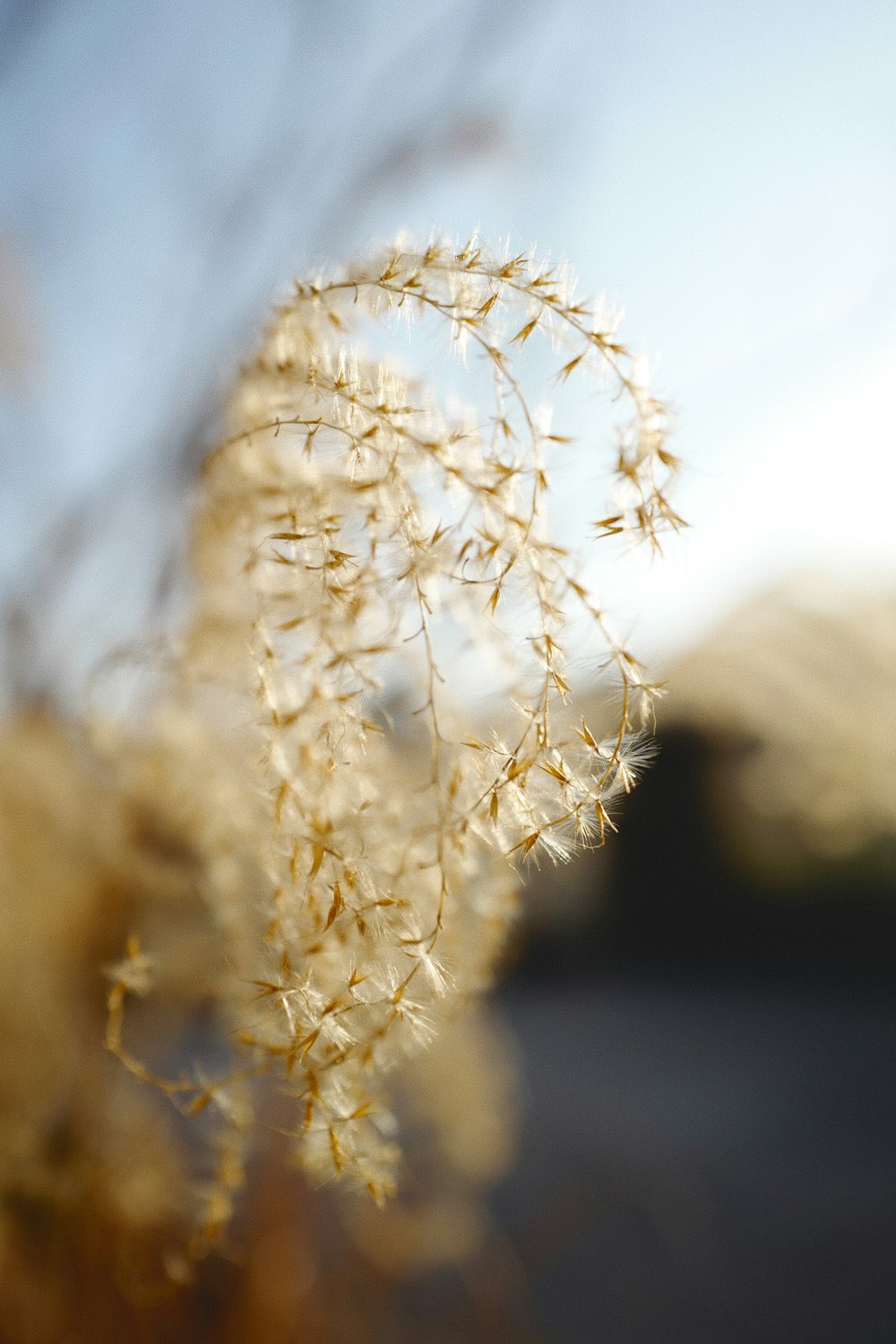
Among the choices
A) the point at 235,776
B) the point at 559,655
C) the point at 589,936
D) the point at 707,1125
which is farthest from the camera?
the point at 589,936

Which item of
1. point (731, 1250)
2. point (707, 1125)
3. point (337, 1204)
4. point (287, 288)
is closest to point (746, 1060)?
point (707, 1125)

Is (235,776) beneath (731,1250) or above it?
above

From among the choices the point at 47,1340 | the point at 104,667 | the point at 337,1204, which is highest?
the point at 104,667

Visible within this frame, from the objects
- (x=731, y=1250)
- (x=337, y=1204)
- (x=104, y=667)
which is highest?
(x=104, y=667)

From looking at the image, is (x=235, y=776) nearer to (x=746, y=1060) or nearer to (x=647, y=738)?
(x=647, y=738)

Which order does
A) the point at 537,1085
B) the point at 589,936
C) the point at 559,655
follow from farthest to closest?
the point at 589,936
the point at 537,1085
the point at 559,655

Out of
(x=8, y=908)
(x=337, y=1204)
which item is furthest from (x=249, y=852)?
(x=337, y=1204)

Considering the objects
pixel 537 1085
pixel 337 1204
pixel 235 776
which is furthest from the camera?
pixel 537 1085

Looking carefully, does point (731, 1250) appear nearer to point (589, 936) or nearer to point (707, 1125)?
point (707, 1125)

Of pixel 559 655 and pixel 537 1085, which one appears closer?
pixel 559 655
